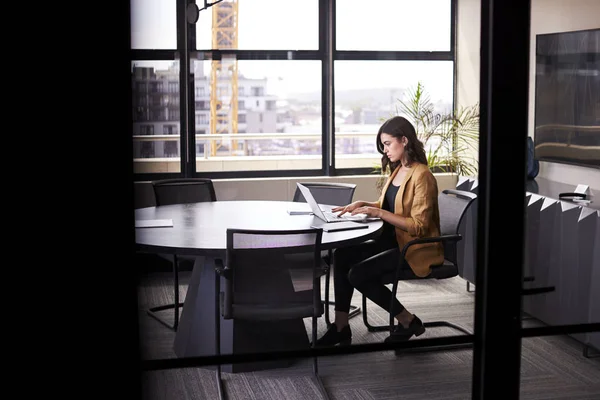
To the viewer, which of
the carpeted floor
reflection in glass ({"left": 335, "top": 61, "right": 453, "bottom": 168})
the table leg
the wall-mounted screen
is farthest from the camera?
reflection in glass ({"left": 335, "top": 61, "right": 453, "bottom": 168})

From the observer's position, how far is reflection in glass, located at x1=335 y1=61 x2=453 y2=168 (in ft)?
12.1

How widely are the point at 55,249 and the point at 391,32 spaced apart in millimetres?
3041

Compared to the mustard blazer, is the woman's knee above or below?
below

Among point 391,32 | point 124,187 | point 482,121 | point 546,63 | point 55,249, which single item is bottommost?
point 55,249

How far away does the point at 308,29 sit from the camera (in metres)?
4.07

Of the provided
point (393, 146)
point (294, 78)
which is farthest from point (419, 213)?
point (294, 78)

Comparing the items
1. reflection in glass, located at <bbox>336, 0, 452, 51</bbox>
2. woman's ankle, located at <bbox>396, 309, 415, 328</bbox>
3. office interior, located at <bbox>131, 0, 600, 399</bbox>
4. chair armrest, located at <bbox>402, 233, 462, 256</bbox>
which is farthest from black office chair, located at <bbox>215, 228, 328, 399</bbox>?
reflection in glass, located at <bbox>336, 0, 452, 51</bbox>

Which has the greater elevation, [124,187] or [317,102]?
[317,102]

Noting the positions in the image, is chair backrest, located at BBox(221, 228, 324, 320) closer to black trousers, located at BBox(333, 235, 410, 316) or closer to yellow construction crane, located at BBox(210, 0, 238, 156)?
black trousers, located at BBox(333, 235, 410, 316)

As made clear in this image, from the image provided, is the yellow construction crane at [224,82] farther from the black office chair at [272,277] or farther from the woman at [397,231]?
the black office chair at [272,277]

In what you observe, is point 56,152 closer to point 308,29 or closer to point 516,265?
point 516,265

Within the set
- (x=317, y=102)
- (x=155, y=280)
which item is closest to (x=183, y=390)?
(x=155, y=280)

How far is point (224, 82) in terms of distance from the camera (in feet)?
12.8

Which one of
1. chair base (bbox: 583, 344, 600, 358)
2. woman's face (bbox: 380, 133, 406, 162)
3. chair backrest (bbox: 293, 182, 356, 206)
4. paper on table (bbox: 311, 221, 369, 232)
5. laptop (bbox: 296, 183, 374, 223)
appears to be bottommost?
chair base (bbox: 583, 344, 600, 358)
